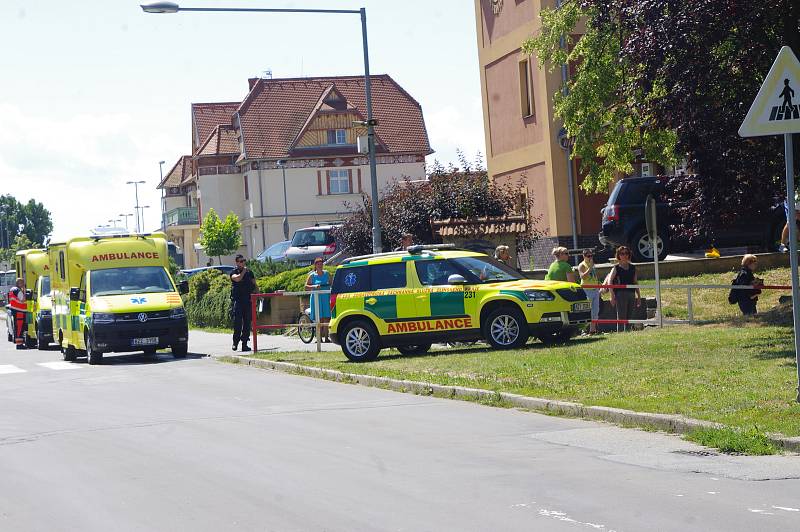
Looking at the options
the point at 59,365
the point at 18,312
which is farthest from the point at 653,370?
the point at 18,312

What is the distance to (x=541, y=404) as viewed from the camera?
13.7 meters

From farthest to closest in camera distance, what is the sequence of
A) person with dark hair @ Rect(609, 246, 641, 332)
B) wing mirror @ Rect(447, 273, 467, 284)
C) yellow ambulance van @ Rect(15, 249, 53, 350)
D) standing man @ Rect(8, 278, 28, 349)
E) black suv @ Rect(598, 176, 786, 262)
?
1. standing man @ Rect(8, 278, 28, 349)
2. yellow ambulance van @ Rect(15, 249, 53, 350)
3. black suv @ Rect(598, 176, 786, 262)
4. person with dark hair @ Rect(609, 246, 641, 332)
5. wing mirror @ Rect(447, 273, 467, 284)

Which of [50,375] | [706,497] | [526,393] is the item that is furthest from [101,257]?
[706,497]

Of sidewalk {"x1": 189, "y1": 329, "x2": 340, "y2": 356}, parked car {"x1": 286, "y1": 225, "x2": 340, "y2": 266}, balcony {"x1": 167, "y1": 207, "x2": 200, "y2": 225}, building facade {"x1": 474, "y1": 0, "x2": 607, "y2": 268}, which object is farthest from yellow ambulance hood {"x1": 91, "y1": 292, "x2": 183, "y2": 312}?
balcony {"x1": 167, "y1": 207, "x2": 200, "y2": 225}

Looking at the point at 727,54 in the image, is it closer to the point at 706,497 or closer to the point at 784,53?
the point at 784,53

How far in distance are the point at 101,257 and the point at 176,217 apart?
71.5 metres

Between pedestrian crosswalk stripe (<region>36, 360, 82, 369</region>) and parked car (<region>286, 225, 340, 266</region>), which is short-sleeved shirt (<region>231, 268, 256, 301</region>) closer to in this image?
pedestrian crosswalk stripe (<region>36, 360, 82, 369</region>)

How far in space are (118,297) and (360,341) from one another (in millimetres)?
6835

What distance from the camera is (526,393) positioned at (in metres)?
14.5

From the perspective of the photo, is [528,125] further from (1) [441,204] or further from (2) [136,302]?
(2) [136,302]

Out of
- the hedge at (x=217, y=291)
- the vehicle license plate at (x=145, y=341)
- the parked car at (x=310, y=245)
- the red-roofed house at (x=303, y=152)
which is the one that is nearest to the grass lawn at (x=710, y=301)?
the vehicle license plate at (x=145, y=341)

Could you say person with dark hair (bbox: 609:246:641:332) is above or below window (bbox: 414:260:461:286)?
below

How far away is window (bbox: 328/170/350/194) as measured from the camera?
78.6 m

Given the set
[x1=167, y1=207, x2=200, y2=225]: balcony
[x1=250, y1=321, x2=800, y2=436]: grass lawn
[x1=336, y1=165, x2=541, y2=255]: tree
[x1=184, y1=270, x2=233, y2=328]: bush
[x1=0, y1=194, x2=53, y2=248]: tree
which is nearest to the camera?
[x1=250, y1=321, x2=800, y2=436]: grass lawn
